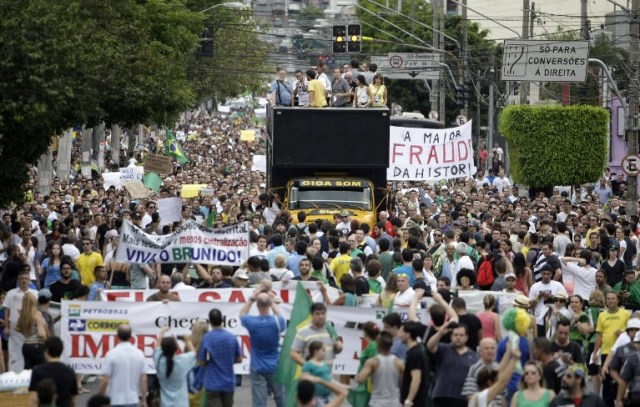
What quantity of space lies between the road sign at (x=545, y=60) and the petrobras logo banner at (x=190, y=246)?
24.4m

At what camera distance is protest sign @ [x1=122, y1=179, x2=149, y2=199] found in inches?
1465

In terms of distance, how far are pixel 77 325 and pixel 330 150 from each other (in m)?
14.1

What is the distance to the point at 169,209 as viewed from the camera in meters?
26.5

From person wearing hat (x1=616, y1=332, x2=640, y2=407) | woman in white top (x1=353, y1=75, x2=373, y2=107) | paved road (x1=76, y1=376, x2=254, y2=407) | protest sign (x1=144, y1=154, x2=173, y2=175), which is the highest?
woman in white top (x1=353, y1=75, x2=373, y2=107)

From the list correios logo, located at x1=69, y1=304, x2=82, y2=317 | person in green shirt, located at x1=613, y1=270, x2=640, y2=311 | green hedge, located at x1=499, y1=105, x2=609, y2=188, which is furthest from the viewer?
green hedge, located at x1=499, y1=105, x2=609, y2=188

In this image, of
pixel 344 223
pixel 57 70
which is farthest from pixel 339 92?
pixel 57 70

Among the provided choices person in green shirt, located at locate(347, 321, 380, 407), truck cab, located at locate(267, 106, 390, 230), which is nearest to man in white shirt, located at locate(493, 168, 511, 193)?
truck cab, located at locate(267, 106, 390, 230)

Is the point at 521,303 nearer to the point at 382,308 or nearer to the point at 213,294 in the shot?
the point at 382,308

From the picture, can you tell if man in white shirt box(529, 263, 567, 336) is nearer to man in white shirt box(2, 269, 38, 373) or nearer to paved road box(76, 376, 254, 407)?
paved road box(76, 376, 254, 407)

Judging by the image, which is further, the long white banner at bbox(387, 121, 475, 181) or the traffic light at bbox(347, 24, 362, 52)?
the traffic light at bbox(347, 24, 362, 52)

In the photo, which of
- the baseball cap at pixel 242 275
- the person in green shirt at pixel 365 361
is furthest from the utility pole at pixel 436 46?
the person in green shirt at pixel 365 361

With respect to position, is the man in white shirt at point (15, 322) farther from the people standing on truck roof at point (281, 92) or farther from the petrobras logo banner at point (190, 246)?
the people standing on truck roof at point (281, 92)

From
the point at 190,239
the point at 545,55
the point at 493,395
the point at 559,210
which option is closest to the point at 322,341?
the point at 493,395

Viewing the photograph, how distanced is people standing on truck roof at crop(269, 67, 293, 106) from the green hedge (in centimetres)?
1427
